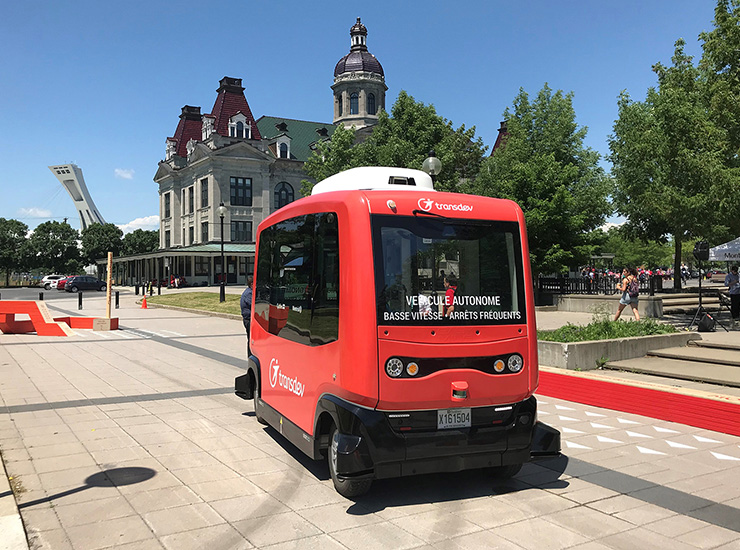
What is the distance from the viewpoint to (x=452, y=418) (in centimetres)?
543

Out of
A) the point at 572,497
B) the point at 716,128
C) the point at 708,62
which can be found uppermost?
the point at 708,62

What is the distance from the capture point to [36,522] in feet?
Answer: 16.2

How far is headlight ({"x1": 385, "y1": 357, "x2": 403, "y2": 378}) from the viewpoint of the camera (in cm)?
528

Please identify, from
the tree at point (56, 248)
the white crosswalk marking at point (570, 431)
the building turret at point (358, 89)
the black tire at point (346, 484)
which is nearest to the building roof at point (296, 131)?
the building turret at point (358, 89)

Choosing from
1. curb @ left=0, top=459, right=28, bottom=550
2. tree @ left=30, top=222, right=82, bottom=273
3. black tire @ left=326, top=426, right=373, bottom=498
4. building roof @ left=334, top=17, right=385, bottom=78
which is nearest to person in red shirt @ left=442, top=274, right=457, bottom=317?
black tire @ left=326, top=426, right=373, bottom=498

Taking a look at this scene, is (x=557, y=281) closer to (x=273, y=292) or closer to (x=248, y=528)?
(x=273, y=292)

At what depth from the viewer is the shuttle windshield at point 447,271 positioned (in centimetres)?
546

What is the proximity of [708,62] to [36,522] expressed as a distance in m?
20.2

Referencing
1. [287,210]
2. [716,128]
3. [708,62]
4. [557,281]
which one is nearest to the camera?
[287,210]

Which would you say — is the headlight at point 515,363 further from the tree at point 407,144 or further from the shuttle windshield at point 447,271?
the tree at point 407,144

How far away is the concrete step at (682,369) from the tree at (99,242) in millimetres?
96369

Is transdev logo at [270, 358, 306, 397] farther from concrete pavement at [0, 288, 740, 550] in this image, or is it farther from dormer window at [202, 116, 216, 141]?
dormer window at [202, 116, 216, 141]

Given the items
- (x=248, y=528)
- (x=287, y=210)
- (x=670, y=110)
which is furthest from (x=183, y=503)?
(x=670, y=110)

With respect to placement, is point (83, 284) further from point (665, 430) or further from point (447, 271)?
point (447, 271)
